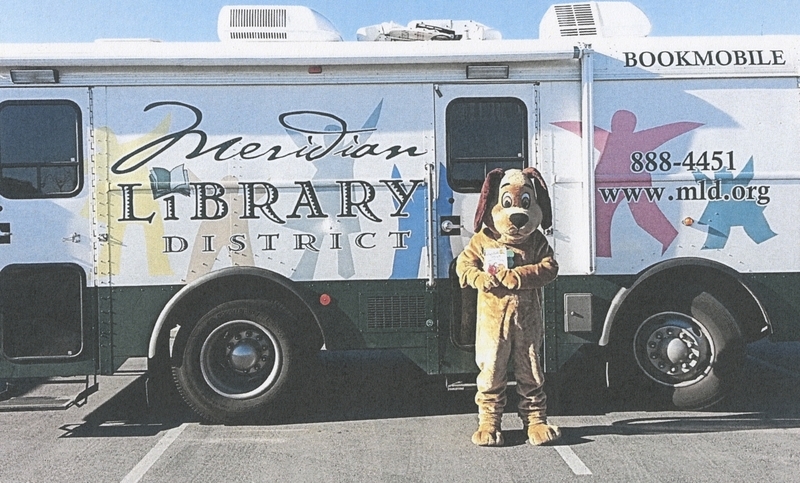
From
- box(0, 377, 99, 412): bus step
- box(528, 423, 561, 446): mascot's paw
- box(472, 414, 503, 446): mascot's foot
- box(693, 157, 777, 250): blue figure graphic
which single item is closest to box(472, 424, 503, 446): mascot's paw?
box(472, 414, 503, 446): mascot's foot

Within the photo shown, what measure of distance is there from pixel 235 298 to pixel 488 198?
201 cm

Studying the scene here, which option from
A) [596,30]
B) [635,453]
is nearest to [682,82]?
[596,30]

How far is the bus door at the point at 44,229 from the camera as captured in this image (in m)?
5.50

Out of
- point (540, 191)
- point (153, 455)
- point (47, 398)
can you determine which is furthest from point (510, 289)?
point (47, 398)

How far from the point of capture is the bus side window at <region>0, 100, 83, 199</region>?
5.52 m

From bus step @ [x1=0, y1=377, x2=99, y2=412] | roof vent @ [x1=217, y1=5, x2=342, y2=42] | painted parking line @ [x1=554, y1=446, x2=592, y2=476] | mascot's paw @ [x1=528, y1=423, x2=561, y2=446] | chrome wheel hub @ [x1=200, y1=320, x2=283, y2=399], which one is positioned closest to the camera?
painted parking line @ [x1=554, y1=446, x2=592, y2=476]

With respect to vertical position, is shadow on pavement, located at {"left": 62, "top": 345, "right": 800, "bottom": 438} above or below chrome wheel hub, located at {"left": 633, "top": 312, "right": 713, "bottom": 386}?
below

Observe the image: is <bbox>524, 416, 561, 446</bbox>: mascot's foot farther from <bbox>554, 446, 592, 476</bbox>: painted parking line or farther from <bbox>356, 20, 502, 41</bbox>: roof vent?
<bbox>356, 20, 502, 41</bbox>: roof vent

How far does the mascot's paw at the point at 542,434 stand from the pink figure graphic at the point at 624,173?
1.35 m

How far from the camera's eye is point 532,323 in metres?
5.28

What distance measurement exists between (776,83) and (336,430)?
4215mm

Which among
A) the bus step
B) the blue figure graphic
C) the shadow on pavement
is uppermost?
the blue figure graphic

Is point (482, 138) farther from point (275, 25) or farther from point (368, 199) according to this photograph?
point (275, 25)

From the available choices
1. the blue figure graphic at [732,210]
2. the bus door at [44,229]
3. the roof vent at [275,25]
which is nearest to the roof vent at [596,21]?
the blue figure graphic at [732,210]
